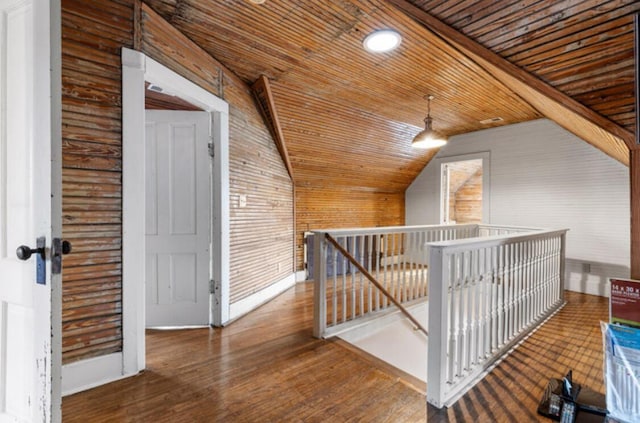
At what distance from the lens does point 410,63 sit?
115 inches

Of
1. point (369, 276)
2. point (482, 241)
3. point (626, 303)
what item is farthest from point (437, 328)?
point (369, 276)

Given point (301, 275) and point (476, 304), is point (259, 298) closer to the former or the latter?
point (301, 275)

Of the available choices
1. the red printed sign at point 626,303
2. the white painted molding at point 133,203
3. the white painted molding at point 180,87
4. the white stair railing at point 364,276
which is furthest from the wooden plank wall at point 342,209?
the red printed sign at point 626,303

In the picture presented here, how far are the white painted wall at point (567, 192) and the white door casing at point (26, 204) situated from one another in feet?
18.9

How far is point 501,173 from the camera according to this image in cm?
524

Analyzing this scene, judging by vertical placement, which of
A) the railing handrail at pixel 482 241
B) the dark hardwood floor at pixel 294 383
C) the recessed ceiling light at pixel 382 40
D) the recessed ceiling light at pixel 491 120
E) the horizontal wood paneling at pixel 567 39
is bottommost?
the dark hardwood floor at pixel 294 383

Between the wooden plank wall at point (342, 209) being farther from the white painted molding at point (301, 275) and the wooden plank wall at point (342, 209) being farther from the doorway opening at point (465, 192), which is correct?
the doorway opening at point (465, 192)

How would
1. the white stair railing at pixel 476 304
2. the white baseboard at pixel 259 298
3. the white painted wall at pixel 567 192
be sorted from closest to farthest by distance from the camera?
the white stair railing at pixel 476 304
the white baseboard at pixel 259 298
the white painted wall at pixel 567 192

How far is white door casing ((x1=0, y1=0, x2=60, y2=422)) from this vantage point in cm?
108

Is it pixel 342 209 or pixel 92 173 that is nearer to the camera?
pixel 92 173

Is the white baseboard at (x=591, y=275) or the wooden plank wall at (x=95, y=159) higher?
→ the wooden plank wall at (x=95, y=159)

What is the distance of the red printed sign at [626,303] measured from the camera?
161 cm

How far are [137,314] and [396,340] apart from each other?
245 cm

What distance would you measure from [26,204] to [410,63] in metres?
2.99
